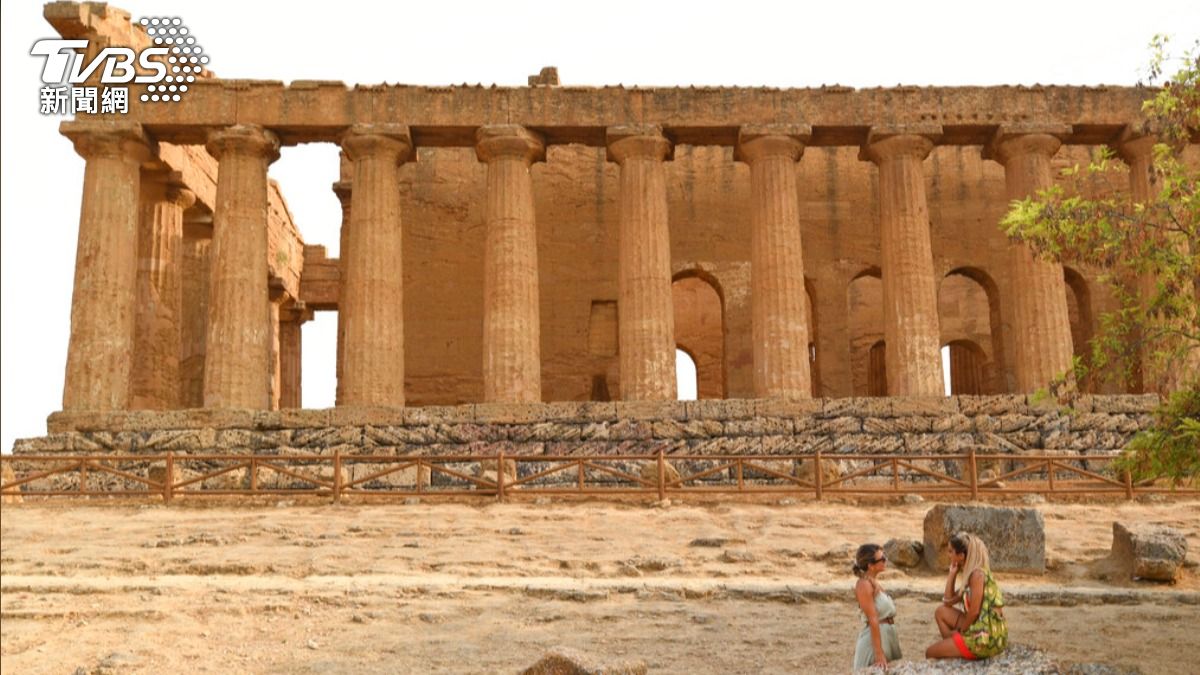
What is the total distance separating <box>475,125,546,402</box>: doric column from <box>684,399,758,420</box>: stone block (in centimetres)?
306

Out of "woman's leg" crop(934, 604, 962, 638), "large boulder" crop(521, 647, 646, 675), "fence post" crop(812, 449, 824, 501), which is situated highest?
"fence post" crop(812, 449, 824, 501)

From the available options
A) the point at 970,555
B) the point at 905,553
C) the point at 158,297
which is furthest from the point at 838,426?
the point at 158,297

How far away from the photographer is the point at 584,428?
66.9 ft

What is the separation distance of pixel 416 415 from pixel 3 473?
21.3ft

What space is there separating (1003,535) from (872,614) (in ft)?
16.2

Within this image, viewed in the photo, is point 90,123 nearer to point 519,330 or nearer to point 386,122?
point 386,122

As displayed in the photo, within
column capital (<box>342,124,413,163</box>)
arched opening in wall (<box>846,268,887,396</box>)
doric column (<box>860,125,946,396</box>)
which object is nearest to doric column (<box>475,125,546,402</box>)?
column capital (<box>342,124,413,163</box>)

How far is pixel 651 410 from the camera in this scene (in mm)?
20734

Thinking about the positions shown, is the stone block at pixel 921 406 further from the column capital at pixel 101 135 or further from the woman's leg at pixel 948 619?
the column capital at pixel 101 135

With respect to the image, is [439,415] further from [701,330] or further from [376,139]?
[701,330]

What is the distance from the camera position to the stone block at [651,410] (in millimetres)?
20672

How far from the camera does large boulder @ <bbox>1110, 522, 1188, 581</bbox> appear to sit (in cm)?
1205

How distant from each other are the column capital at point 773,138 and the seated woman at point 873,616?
15.6 metres

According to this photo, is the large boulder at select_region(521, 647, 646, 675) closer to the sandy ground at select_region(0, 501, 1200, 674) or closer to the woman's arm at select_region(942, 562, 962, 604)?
the sandy ground at select_region(0, 501, 1200, 674)
